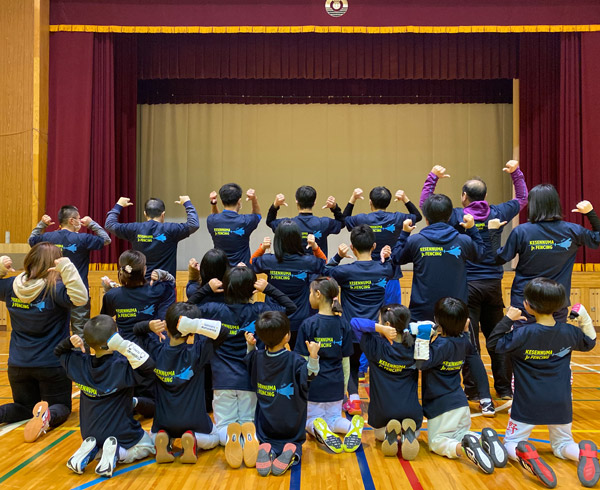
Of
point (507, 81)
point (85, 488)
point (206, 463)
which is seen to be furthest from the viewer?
point (507, 81)

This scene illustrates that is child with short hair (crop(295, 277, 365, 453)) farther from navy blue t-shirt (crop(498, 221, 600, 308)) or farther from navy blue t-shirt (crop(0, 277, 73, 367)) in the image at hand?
navy blue t-shirt (crop(0, 277, 73, 367))

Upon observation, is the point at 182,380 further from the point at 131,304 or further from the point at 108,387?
the point at 131,304

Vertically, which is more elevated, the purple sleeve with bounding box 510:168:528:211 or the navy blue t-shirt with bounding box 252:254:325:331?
the purple sleeve with bounding box 510:168:528:211

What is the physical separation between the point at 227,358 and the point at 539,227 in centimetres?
243

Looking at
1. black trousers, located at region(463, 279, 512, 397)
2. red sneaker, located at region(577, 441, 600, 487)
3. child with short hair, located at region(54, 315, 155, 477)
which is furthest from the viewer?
black trousers, located at region(463, 279, 512, 397)

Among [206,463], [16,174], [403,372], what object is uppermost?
[16,174]

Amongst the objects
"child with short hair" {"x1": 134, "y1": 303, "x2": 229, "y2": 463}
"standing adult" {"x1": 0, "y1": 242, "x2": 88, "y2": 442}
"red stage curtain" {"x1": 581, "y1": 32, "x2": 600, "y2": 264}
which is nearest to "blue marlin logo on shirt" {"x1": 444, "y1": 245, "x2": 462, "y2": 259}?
"child with short hair" {"x1": 134, "y1": 303, "x2": 229, "y2": 463}

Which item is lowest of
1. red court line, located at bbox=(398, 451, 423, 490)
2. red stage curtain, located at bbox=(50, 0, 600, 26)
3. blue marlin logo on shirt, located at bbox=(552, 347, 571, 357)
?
red court line, located at bbox=(398, 451, 423, 490)

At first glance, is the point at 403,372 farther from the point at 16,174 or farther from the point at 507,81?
the point at 507,81

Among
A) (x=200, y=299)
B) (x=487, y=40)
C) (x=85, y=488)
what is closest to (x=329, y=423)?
(x=200, y=299)

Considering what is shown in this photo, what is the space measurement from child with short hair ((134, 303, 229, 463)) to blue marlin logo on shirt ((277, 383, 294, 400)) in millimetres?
489

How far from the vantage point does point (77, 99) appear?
32.5 ft

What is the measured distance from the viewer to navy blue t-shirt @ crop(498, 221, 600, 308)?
420cm

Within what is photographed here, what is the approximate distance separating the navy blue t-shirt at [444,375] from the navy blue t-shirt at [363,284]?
865 millimetres
